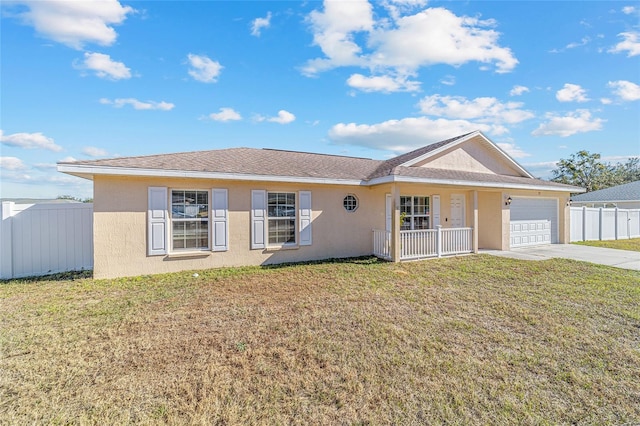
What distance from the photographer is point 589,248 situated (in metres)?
11.7

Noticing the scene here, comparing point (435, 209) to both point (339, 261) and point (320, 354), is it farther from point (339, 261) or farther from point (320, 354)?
point (320, 354)

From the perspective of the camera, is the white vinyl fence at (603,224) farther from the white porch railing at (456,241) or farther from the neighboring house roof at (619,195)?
the white porch railing at (456,241)

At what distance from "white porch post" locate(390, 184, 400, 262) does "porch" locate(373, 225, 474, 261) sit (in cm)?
10

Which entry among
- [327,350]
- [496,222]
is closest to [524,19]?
[496,222]

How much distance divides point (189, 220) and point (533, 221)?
1465 cm

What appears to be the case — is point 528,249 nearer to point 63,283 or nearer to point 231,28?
point 231,28

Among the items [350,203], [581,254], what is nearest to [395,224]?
[350,203]

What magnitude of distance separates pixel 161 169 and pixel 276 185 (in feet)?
10.7

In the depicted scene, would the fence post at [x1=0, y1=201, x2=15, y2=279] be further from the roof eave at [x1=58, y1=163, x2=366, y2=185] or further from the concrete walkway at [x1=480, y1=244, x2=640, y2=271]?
the concrete walkway at [x1=480, y1=244, x2=640, y2=271]

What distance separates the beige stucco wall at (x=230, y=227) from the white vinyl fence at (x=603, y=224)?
39.3ft

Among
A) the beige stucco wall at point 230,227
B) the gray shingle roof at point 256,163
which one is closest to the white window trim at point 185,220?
the beige stucco wall at point 230,227

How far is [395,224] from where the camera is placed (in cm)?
891

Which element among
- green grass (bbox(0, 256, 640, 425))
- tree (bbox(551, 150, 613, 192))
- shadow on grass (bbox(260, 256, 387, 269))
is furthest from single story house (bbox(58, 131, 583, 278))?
tree (bbox(551, 150, 613, 192))

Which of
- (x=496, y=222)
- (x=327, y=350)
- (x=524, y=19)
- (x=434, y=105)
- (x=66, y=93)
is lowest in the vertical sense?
(x=327, y=350)
